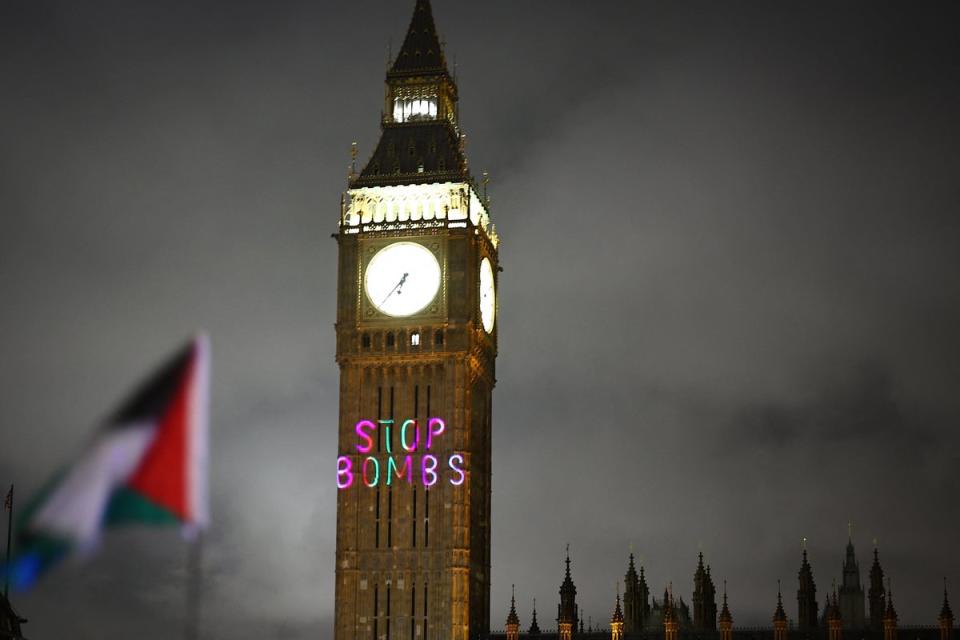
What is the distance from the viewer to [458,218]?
457ft

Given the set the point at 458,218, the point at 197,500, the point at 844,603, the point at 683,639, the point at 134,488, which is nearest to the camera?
the point at 197,500

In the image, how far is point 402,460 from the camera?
13625 centimetres

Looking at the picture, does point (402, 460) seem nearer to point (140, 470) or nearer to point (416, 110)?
point (416, 110)

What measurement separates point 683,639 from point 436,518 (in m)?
17.6

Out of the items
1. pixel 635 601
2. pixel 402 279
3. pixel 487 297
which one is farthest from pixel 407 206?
pixel 635 601

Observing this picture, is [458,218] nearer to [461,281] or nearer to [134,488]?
[461,281]

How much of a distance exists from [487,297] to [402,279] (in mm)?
Answer: 6948

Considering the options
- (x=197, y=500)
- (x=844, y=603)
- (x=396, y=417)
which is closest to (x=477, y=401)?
(x=396, y=417)

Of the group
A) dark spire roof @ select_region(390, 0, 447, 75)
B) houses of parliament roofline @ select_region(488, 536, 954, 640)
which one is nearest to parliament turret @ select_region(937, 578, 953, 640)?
houses of parliament roofline @ select_region(488, 536, 954, 640)

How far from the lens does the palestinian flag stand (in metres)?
73.1

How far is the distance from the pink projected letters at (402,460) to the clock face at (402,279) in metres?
7.68

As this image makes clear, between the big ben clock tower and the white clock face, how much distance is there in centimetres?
14

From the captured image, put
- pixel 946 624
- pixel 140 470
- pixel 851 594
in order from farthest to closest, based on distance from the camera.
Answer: pixel 851 594 < pixel 946 624 < pixel 140 470

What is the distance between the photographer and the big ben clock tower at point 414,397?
134 metres
